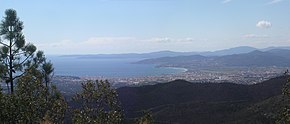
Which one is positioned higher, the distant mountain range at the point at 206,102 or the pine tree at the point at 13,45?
the pine tree at the point at 13,45

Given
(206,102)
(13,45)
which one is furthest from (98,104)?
(206,102)

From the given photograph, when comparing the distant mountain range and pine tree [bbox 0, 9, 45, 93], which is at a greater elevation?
pine tree [bbox 0, 9, 45, 93]

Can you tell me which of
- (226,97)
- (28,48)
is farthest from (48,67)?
(226,97)

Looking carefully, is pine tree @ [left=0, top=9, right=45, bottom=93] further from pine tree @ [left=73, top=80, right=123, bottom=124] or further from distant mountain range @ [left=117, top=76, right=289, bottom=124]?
distant mountain range @ [left=117, top=76, right=289, bottom=124]

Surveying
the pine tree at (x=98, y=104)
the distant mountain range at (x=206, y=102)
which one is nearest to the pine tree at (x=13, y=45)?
the pine tree at (x=98, y=104)

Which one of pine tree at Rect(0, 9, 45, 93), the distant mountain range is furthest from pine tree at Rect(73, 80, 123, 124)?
the distant mountain range

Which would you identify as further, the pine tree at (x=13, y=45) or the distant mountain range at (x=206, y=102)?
the distant mountain range at (x=206, y=102)

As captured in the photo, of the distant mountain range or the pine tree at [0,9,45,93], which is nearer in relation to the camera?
the pine tree at [0,9,45,93]

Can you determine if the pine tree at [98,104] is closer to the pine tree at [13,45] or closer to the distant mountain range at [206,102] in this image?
the pine tree at [13,45]

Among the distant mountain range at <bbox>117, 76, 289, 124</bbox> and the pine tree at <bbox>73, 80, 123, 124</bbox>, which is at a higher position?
the pine tree at <bbox>73, 80, 123, 124</bbox>

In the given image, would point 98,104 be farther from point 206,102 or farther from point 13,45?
point 206,102
